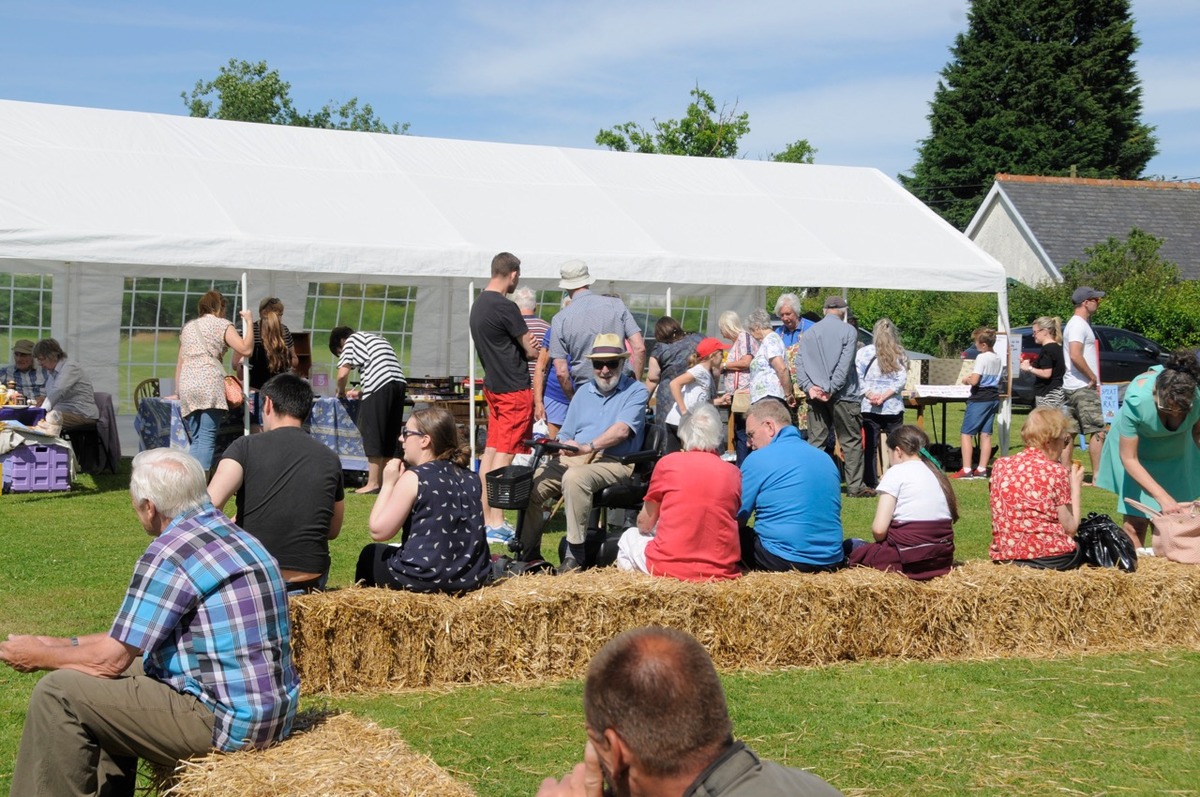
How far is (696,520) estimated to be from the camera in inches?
238

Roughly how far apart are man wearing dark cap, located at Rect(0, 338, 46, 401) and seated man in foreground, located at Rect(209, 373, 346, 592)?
7.44m

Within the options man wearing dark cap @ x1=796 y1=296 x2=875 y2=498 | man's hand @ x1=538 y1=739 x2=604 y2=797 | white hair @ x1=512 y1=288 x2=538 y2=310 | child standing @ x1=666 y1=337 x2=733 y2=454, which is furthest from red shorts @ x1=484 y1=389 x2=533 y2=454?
man's hand @ x1=538 y1=739 x2=604 y2=797

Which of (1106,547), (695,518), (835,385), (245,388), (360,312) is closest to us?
(695,518)

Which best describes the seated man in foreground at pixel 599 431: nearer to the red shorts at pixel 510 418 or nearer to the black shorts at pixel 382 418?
the red shorts at pixel 510 418

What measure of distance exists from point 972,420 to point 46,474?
29.0ft

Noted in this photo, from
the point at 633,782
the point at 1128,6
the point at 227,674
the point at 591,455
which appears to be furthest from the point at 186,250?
the point at 1128,6

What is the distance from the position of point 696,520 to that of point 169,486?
291 cm

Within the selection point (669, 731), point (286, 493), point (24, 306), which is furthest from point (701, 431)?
point (24, 306)

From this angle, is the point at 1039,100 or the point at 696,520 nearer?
the point at 696,520

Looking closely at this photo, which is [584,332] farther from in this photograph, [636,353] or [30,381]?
[30,381]

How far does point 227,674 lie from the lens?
3602 mm

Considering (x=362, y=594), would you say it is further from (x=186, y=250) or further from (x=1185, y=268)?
(x=1185, y=268)

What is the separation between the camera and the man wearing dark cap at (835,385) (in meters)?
11.3

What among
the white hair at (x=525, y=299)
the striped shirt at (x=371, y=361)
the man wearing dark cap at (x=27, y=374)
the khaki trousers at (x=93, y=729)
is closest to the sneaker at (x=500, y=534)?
the striped shirt at (x=371, y=361)
